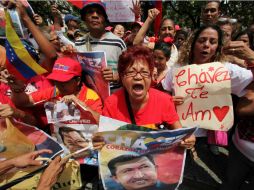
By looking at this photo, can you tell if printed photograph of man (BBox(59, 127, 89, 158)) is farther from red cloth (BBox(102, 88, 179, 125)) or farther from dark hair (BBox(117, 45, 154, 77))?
dark hair (BBox(117, 45, 154, 77))

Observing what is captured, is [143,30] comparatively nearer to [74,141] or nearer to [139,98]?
[139,98]

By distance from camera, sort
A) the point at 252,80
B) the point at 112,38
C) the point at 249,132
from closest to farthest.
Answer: the point at 252,80
the point at 249,132
the point at 112,38

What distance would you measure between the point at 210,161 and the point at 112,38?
2.26 m

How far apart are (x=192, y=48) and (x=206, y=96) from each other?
0.55 metres

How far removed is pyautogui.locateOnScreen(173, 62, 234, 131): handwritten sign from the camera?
278 cm

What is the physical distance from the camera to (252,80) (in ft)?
8.87

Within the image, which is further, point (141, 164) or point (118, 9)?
point (118, 9)

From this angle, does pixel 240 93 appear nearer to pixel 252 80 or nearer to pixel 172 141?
pixel 252 80

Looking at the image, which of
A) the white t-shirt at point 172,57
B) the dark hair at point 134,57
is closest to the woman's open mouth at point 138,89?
the dark hair at point 134,57

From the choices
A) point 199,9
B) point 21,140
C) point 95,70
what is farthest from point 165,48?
point 199,9

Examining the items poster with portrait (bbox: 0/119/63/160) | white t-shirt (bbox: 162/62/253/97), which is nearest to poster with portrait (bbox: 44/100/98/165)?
poster with portrait (bbox: 0/119/63/160)

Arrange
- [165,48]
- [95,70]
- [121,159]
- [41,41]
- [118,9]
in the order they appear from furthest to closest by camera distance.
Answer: [118,9] → [165,48] → [41,41] → [95,70] → [121,159]

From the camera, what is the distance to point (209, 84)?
9.24 ft

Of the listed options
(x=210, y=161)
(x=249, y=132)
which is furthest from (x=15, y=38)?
(x=210, y=161)
